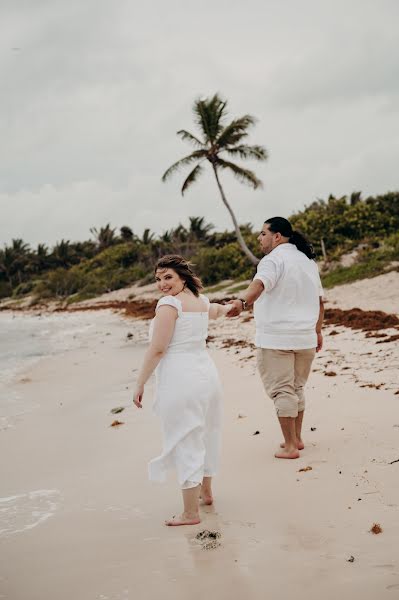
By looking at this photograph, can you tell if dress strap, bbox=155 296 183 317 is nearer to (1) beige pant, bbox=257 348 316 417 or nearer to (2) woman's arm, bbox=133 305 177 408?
(2) woman's arm, bbox=133 305 177 408

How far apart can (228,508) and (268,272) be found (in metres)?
1.60

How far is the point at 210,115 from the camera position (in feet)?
Answer: 85.4

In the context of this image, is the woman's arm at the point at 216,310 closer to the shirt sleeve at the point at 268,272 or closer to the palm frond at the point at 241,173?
the shirt sleeve at the point at 268,272

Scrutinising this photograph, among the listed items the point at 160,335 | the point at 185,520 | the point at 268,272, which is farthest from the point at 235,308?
the point at 185,520

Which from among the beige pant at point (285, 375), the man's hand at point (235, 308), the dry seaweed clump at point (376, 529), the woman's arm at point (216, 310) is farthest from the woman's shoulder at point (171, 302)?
the dry seaweed clump at point (376, 529)

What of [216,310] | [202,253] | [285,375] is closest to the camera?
[216,310]

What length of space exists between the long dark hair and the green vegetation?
49.8 ft

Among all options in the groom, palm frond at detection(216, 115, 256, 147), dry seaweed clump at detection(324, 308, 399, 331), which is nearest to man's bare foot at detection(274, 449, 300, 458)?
the groom

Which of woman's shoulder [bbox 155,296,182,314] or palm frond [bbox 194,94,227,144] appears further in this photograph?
palm frond [bbox 194,94,227,144]

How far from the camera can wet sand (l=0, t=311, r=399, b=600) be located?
2.44 m

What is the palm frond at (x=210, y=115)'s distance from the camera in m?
26.0

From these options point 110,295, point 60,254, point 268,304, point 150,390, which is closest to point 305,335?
Result: point 268,304

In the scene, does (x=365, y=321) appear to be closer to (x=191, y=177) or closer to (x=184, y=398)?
(x=184, y=398)

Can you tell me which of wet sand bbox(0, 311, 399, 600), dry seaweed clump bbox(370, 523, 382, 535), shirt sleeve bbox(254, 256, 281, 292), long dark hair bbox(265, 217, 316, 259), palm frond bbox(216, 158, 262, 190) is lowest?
wet sand bbox(0, 311, 399, 600)
